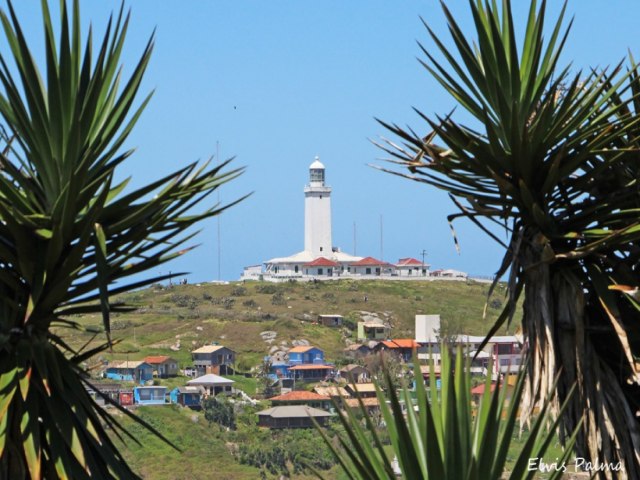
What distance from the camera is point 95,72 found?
18.7ft

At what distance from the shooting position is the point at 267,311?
9438cm

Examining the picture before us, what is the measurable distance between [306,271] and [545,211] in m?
107

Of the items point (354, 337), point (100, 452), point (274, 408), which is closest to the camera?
→ point (100, 452)

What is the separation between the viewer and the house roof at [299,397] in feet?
217

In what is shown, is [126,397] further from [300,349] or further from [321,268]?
[321,268]

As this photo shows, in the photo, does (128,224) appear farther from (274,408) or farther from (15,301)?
(274,408)

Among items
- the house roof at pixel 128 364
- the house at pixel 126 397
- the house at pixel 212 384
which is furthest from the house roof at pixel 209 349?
the house at pixel 126 397

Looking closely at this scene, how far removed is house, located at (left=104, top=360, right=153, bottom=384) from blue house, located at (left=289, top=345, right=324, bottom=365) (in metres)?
10.5

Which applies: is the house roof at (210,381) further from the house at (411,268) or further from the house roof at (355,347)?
the house at (411,268)

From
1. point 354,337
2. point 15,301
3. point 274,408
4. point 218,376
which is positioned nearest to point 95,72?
point 15,301

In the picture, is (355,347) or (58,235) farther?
(355,347)

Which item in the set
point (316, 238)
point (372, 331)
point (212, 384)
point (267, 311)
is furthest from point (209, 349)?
point (316, 238)

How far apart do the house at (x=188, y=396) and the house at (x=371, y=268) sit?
162ft

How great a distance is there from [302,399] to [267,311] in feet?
93.4
